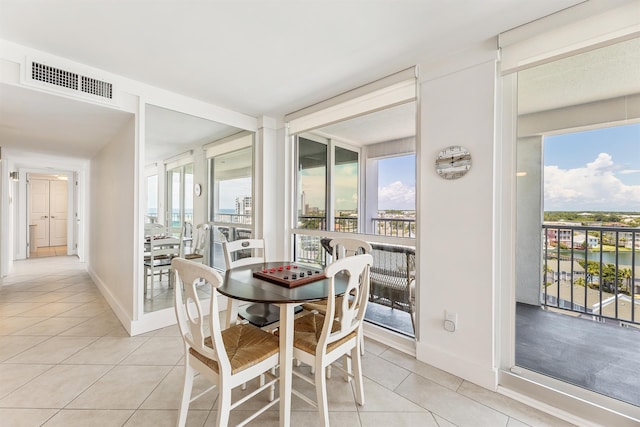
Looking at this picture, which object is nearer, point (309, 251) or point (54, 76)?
point (54, 76)

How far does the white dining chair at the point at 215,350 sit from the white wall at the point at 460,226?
4.57ft

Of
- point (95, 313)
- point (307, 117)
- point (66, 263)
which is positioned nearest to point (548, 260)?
point (307, 117)

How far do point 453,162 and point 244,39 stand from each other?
73.2 inches

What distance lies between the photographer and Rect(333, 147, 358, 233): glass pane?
123 inches

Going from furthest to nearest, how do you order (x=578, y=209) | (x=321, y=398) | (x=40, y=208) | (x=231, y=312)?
(x=40, y=208) < (x=231, y=312) < (x=578, y=209) < (x=321, y=398)

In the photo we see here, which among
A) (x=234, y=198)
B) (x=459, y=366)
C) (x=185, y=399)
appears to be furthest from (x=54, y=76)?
(x=459, y=366)

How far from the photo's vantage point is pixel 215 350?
4.27 ft

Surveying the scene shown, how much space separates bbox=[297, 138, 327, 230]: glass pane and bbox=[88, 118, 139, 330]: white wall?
1881mm

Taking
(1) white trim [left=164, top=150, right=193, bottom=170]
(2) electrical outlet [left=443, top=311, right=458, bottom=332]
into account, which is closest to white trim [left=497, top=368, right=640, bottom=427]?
(2) electrical outlet [left=443, top=311, right=458, bottom=332]

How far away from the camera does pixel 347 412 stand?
5.56 ft

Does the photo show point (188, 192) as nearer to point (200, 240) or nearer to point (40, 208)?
point (200, 240)

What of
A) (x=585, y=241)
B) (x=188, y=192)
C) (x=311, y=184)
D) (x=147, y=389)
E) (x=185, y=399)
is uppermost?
(x=311, y=184)

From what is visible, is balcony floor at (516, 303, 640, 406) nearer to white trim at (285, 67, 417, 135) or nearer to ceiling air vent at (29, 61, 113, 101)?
white trim at (285, 67, 417, 135)

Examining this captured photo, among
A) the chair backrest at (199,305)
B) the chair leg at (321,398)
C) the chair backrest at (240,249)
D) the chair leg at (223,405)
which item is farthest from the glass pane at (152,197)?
the chair leg at (321,398)
